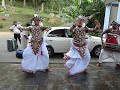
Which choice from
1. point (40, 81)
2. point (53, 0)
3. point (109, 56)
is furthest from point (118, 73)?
point (53, 0)

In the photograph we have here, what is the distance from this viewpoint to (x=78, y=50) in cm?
846

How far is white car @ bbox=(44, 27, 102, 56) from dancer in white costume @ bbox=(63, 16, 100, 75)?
3763 millimetres

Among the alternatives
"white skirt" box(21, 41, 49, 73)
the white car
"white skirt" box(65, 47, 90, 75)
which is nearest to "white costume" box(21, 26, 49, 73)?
"white skirt" box(21, 41, 49, 73)

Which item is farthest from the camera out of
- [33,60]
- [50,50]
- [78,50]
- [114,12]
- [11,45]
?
[114,12]

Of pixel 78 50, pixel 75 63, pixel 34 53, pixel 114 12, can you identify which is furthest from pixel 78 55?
pixel 114 12

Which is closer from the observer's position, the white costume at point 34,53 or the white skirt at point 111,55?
the white costume at point 34,53

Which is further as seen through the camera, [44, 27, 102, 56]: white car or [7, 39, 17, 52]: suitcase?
[7, 39, 17, 52]: suitcase

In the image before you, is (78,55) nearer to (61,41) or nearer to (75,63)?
(75,63)

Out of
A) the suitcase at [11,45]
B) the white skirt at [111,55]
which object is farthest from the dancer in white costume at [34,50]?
the suitcase at [11,45]

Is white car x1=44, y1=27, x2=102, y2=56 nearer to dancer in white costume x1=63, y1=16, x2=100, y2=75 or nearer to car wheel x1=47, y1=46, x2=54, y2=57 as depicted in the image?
car wheel x1=47, y1=46, x2=54, y2=57

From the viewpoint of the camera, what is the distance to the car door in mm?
12343

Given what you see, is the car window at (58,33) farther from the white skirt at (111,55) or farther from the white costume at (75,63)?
the white costume at (75,63)

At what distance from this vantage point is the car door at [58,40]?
1234 cm

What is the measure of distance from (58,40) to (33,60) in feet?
12.6
